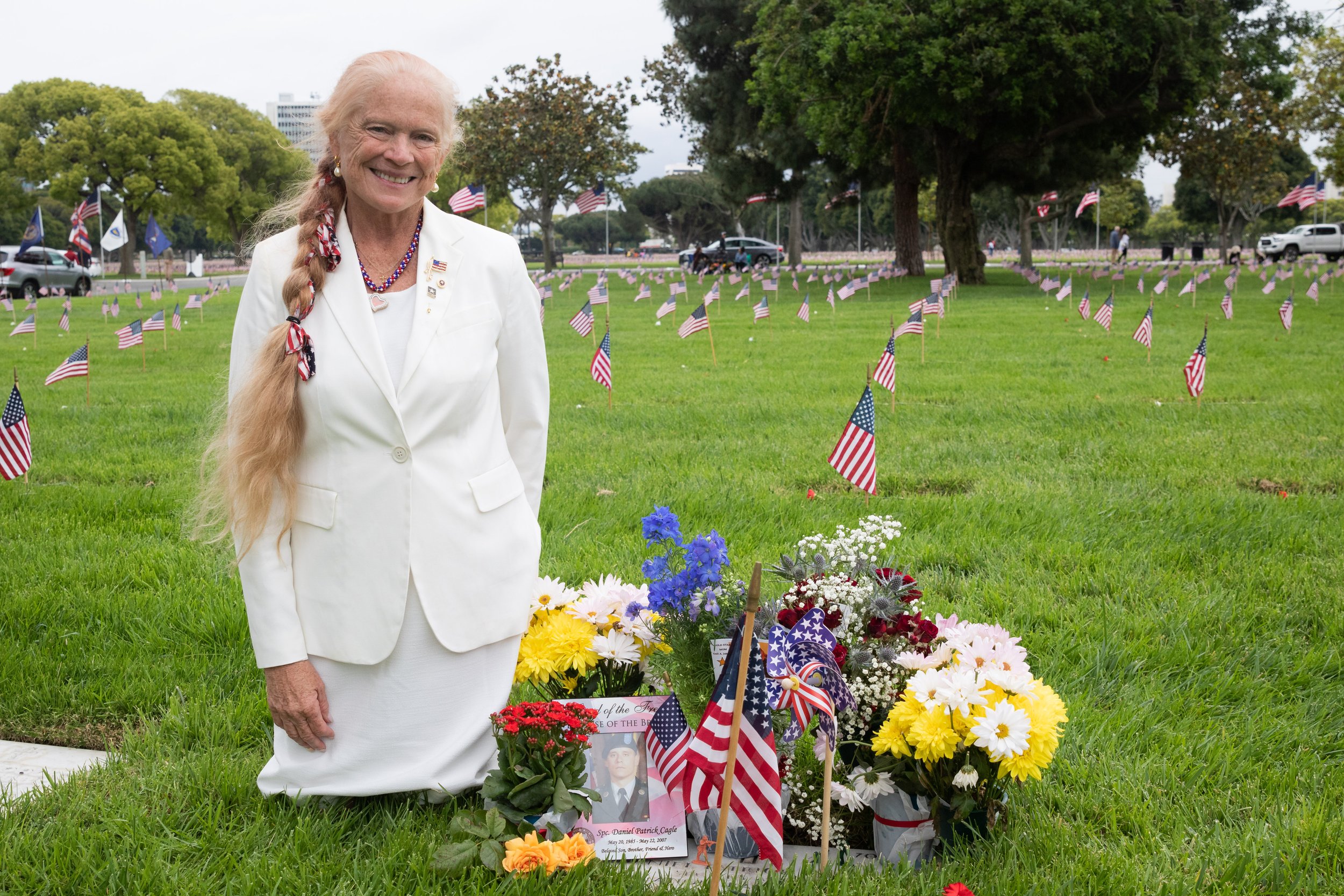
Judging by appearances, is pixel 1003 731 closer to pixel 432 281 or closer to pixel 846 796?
pixel 846 796

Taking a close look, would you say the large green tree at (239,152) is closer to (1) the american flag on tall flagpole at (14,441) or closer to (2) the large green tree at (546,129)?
(2) the large green tree at (546,129)

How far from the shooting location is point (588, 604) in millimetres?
3078

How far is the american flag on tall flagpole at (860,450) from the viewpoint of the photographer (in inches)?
198

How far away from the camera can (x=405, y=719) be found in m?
2.62

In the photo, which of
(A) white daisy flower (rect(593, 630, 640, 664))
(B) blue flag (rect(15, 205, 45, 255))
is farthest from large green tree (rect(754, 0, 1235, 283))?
(A) white daisy flower (rect(593, 630, 640, 664))

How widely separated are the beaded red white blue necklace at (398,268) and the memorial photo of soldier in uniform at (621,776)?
48.9 inches

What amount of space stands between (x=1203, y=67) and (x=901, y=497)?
21874 millimetres

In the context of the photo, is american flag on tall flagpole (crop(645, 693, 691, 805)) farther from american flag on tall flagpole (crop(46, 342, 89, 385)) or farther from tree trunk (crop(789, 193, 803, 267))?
tree trunk (crop(789, 193, 803, 267))

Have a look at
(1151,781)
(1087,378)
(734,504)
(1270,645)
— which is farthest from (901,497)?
(1087,378)

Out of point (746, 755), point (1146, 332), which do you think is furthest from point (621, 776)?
point (1146, 332)

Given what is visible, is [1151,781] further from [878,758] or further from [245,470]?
[245,470]

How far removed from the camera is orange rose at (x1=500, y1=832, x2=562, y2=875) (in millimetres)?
2436

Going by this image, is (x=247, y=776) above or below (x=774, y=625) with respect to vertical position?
below

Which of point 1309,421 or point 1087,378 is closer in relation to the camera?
point 1309,421
